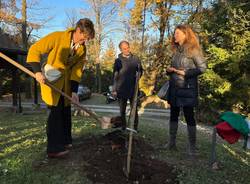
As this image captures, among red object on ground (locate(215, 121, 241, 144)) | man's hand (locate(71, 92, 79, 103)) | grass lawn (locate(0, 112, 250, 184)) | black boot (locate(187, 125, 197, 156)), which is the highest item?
man's hand (locate(71, 92, 79, 103))

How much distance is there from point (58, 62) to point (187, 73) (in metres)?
1.96

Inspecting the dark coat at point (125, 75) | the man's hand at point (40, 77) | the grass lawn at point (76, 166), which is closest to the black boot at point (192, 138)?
the grass lawn at point (76, 166)

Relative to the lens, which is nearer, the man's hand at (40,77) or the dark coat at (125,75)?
the man's hand at (40,77)

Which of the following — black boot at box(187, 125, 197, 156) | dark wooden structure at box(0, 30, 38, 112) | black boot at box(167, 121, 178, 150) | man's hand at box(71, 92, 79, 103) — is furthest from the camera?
dark wooden structure at box(0, 30, 38, 112)

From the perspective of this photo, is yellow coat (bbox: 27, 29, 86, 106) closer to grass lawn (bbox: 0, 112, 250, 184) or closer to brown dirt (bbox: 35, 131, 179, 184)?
brown dirt (bbox: 35, 131, 179, 184)

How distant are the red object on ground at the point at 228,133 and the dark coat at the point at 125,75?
2386mm

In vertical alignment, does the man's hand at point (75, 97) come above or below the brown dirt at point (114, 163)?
above

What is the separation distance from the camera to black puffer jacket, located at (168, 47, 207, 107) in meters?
5.53

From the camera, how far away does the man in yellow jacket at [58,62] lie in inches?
195

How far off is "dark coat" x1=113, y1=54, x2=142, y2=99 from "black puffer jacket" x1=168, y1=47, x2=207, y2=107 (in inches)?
57.1

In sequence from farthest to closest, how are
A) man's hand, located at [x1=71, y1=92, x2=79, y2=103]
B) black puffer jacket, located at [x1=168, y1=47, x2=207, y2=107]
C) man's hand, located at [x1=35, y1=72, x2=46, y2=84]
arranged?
black puffer jacket, located at [x1=168, y1=47, x2=207, y2=107] → man's hand, located at [x1=71, y1=92, x2=79, y2=103] → man's hand, located at [x1=35, y1=72, x2=46, y2=84]

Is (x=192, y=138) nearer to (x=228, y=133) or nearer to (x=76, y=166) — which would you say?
(x=228, y=133)

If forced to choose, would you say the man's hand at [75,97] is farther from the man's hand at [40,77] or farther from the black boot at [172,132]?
the black boot at [172,132]

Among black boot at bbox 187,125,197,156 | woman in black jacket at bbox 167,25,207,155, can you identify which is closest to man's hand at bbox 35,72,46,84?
woman in black jacket at bbox 167,25,207,155
